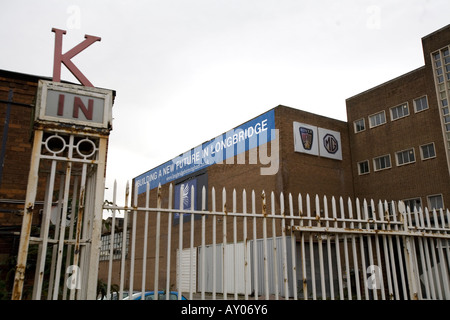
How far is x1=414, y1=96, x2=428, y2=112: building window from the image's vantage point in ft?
74.4

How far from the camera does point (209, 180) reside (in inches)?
1112

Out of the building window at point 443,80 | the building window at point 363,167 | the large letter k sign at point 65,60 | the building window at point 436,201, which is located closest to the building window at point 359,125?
the building window at point 363,167

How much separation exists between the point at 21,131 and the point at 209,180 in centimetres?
2224

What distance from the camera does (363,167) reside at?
25797 millimetres

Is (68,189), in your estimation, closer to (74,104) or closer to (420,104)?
(74,104)

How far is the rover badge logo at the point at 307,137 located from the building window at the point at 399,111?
5279 millimetres

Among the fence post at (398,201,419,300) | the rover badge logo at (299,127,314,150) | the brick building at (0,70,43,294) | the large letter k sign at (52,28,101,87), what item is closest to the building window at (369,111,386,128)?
the rover badge logo at (299,127,314,150)

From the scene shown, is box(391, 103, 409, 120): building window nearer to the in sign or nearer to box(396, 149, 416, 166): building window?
box(396, 149, 416, 166): building window

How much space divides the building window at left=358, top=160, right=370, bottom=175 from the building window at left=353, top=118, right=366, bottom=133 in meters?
2.25

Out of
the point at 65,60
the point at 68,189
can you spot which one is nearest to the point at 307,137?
the point at 65,60

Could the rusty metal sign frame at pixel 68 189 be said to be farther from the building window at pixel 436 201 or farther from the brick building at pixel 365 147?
the building window at pixel 436 201

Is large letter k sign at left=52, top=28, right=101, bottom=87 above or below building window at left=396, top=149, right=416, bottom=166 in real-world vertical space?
below
